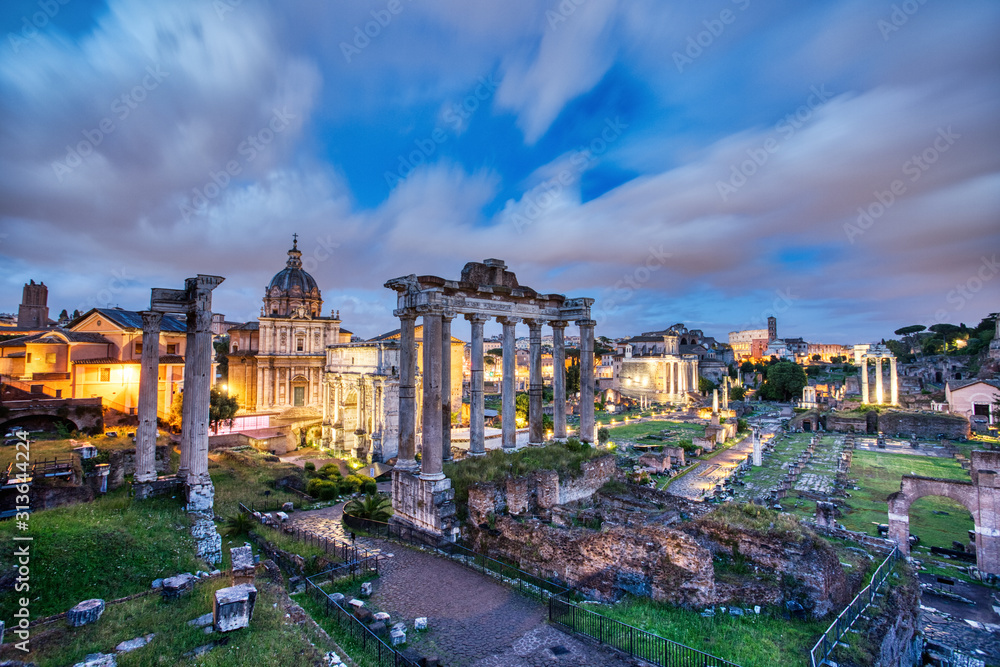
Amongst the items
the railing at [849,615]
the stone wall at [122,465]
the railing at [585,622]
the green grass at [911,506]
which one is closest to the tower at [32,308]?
the stone wall at [122,465]

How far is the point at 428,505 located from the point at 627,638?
7531 mm

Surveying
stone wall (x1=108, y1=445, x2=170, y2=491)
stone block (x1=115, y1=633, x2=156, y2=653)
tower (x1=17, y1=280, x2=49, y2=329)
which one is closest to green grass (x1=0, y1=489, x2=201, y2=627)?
stone block (x1=115, y1=633, x2=156, y2=653)

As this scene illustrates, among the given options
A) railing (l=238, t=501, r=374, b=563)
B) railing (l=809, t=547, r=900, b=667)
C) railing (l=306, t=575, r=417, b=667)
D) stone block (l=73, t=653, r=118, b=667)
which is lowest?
railing (l=238, t=501, r=374, b=563)

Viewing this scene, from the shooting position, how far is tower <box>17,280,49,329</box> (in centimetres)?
4362

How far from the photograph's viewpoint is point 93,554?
10.9 metres

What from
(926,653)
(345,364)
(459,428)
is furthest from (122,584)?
(459,428)

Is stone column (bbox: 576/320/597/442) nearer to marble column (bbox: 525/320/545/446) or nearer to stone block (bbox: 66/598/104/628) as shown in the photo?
marble column (bbox: 525/320/545/446)

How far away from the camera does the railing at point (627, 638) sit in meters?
8.55

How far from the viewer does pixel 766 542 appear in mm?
11555

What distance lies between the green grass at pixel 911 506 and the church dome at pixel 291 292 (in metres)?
45.3

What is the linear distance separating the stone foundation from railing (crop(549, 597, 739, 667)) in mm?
5198

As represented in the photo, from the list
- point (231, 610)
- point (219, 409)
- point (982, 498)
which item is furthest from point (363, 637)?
point (219, 409)

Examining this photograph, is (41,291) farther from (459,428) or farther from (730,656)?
(730,656)

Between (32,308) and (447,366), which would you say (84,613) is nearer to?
(447,366)
